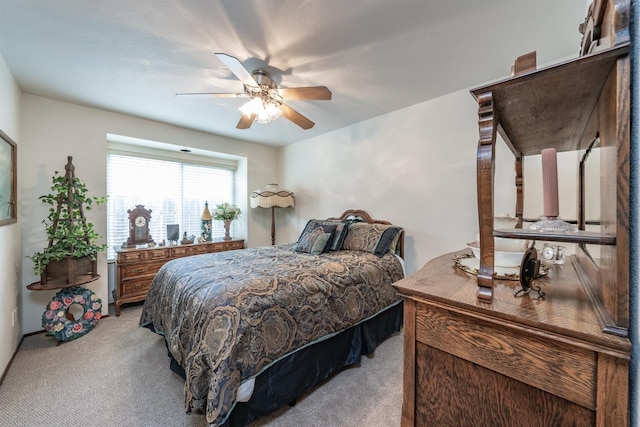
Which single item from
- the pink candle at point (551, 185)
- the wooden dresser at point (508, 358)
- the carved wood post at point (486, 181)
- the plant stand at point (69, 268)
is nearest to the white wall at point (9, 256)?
the plant stand at point (69, 268)

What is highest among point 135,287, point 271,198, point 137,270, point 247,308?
point 271,198

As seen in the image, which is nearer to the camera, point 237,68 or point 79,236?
point 237,68

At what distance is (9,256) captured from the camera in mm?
2246

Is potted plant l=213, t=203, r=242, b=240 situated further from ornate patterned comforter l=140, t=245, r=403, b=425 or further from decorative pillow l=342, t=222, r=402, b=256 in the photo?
decorative pillow l=342, t=222, r=402, b=256

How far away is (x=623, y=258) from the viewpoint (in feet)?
1.66

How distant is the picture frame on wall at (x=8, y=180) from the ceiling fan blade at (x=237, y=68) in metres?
1.87

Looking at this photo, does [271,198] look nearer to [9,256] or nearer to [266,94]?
[266,94]

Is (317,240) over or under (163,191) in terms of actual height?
under

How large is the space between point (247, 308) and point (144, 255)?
2665 mm

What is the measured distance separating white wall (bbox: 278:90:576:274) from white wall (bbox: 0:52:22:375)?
11.1ft

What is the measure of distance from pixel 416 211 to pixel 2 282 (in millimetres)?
3937

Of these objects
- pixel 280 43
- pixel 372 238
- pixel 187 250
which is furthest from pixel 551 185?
pixel 187 250

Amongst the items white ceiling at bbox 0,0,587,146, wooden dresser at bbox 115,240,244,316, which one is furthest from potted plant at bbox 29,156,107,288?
white ceiling at bbox 0,0,587,146

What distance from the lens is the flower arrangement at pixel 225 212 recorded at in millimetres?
4414
